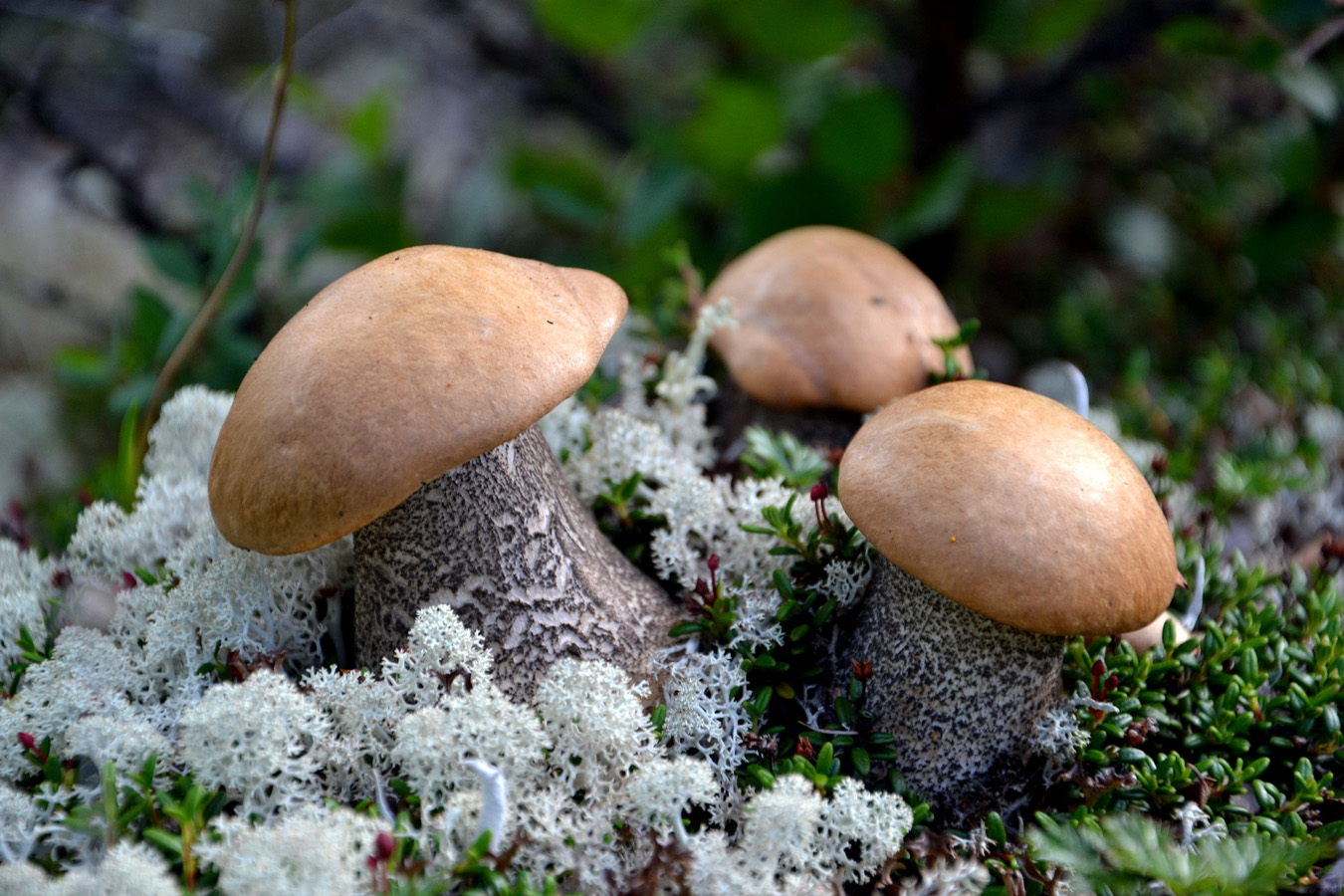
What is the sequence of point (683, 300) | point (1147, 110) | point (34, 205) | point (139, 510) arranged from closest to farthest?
point (139, 510) → point (683, 300) → point (1147, 110) → point (34, 205)

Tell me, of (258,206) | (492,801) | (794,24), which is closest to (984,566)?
(492,801)

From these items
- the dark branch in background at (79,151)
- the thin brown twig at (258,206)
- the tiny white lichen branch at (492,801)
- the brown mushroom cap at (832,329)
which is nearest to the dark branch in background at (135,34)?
the dark branch in background at (79,151)

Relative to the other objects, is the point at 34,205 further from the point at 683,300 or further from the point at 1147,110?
the point at 1147,110

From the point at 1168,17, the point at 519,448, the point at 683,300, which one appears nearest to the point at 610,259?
the point at 683,300

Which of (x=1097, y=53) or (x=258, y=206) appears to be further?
(x=1097, y=53)

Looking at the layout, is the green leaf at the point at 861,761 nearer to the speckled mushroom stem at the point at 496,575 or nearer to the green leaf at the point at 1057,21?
the speckled mushroom stem at the point at 496,575

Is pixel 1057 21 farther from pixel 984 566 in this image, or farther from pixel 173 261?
pixel 173 261

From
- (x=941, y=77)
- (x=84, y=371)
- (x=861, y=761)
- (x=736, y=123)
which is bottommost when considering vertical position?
(x=84, y=371)
